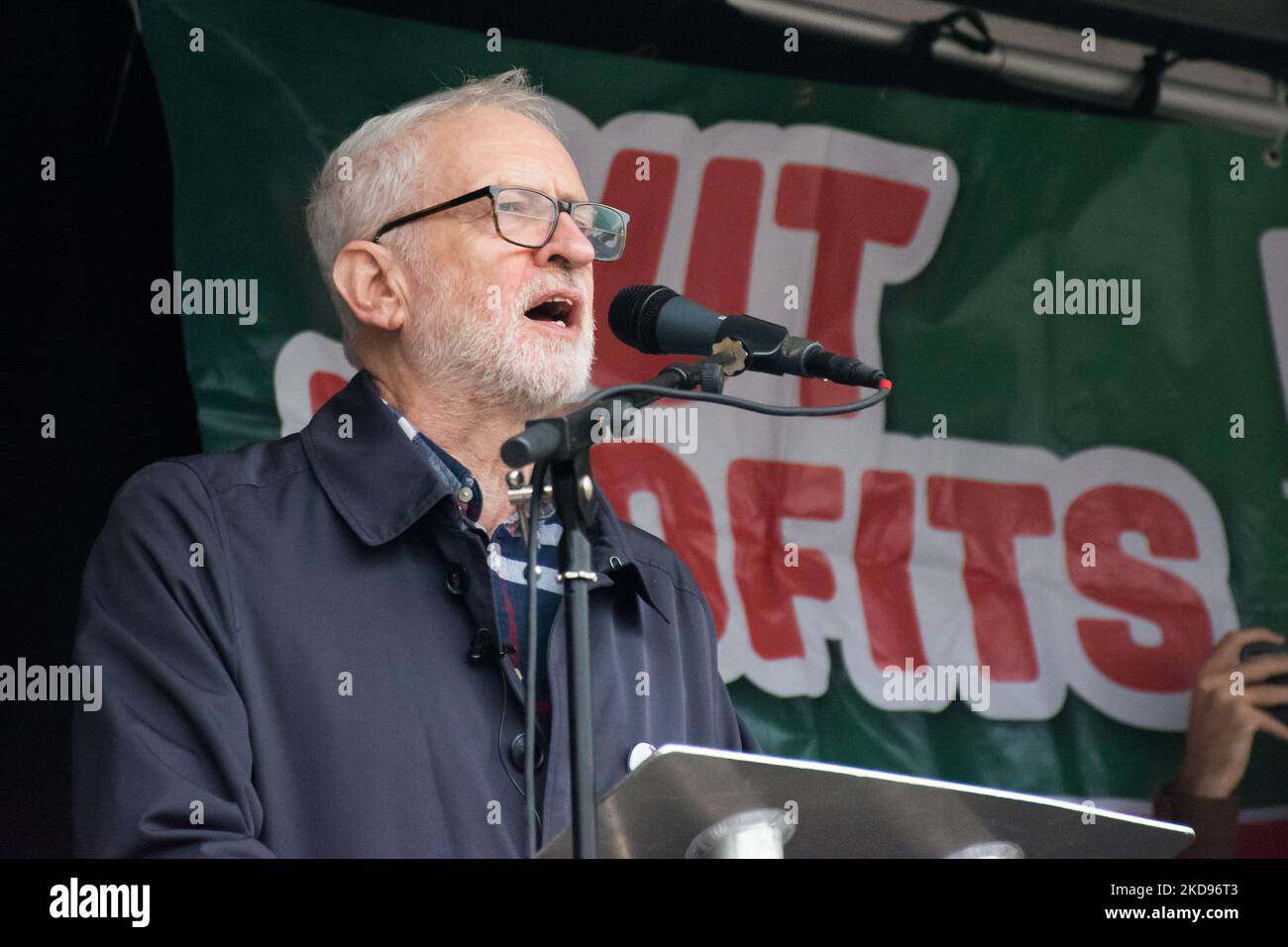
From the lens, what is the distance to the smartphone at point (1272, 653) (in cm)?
331

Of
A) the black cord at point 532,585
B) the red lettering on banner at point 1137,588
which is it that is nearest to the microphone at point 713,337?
the black cord at point 532,585

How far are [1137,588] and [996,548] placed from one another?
34 cm

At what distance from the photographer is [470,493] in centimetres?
217

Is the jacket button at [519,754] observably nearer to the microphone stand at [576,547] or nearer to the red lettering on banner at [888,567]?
the microphone stand at [576,547]

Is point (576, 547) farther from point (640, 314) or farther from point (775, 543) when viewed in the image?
point (775, 543)

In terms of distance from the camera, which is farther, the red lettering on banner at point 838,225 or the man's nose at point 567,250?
the red lettering on banner at point 838,225

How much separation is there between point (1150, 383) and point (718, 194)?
42.5 inches

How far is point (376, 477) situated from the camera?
83.0 inches

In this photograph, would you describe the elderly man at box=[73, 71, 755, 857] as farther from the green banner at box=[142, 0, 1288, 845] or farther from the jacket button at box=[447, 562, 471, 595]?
the green banner at box=[142, 0, 1288, 845]

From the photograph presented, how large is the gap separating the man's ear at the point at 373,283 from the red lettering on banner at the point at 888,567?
128 cm

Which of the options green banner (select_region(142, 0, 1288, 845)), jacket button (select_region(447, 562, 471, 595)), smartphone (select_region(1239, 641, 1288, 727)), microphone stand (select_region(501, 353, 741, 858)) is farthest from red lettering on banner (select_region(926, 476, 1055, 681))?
microphone stand (select_region(501, 353, 741, 858))

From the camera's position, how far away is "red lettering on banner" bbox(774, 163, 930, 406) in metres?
3.30

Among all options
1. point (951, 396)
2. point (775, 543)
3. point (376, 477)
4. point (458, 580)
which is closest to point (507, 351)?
point (376, 477)
